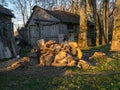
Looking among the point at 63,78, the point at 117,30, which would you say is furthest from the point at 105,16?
the point at 63,78

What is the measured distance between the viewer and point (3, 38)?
16.9 metres

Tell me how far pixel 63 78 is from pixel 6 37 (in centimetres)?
982

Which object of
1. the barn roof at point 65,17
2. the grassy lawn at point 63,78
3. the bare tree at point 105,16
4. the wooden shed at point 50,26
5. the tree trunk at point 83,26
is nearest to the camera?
the grassy lawn at point 63,78

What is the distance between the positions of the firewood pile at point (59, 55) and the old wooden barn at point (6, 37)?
4399mm

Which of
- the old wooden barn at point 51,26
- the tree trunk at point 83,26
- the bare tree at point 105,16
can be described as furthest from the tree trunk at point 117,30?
the old wooden barn at point 51,26

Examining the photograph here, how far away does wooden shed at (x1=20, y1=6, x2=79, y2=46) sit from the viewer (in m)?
30.1

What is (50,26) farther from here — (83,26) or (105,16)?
(83,26)

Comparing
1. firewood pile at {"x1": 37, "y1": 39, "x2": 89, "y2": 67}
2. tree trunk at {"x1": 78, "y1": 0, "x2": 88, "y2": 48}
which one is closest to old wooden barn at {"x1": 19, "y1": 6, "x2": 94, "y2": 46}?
tree trunk at {"x1": 78, "y1": 0, "x2": 88, "y2": 48}

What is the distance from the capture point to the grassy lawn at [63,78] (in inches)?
299

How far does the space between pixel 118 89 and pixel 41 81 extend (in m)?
2.57

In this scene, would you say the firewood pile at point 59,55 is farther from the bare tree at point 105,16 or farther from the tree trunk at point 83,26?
the bare tree at point 105,16

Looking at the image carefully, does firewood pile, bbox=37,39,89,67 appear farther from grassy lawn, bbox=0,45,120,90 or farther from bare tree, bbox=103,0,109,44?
bare tree, bbox=103,0,109,44

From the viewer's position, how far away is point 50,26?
30906mm

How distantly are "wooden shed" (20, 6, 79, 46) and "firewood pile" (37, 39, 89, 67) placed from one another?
16936 millimetres
